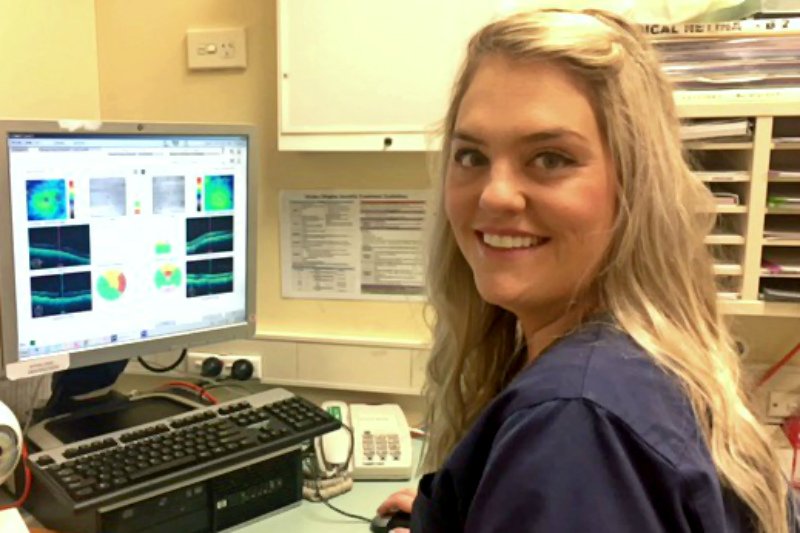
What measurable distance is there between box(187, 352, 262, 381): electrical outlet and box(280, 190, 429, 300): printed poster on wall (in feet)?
0.59

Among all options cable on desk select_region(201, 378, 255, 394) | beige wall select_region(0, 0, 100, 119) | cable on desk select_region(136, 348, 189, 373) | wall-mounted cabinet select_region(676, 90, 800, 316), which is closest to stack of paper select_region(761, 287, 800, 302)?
wall-mounted cabinet select_region(676, 90, 800, 316)

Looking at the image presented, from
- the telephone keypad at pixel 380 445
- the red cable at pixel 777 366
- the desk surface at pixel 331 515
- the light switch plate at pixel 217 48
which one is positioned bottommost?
the desk surface at pixel 331 515

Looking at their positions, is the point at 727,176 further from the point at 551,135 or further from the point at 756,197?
the point at 551,135

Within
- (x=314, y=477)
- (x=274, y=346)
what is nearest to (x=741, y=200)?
(x=314, y=477)

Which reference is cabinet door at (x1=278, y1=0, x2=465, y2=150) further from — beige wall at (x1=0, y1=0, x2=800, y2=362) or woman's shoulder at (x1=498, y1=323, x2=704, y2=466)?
woman's shoulder at (x1=498, y1=323, x2=704, y2=466)

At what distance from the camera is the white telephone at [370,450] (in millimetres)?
1380

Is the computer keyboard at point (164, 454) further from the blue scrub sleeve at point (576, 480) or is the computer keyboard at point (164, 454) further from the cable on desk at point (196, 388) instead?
the blue scrub sleeve at point (576, 480)

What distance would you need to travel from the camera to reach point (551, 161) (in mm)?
845

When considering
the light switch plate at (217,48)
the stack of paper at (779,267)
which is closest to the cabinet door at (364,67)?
the light switch plate at (217,48)

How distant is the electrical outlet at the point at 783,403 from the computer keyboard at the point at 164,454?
2.71 ft

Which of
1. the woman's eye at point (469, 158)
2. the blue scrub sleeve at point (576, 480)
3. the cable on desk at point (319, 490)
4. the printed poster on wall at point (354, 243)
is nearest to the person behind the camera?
the blue scrub sleeve at point (576, 480)

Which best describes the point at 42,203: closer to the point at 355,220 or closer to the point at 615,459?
the point at 355,220

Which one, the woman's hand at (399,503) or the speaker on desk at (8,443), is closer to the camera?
the speaker on desk at (8,443)

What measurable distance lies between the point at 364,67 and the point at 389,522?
82 centimetres
